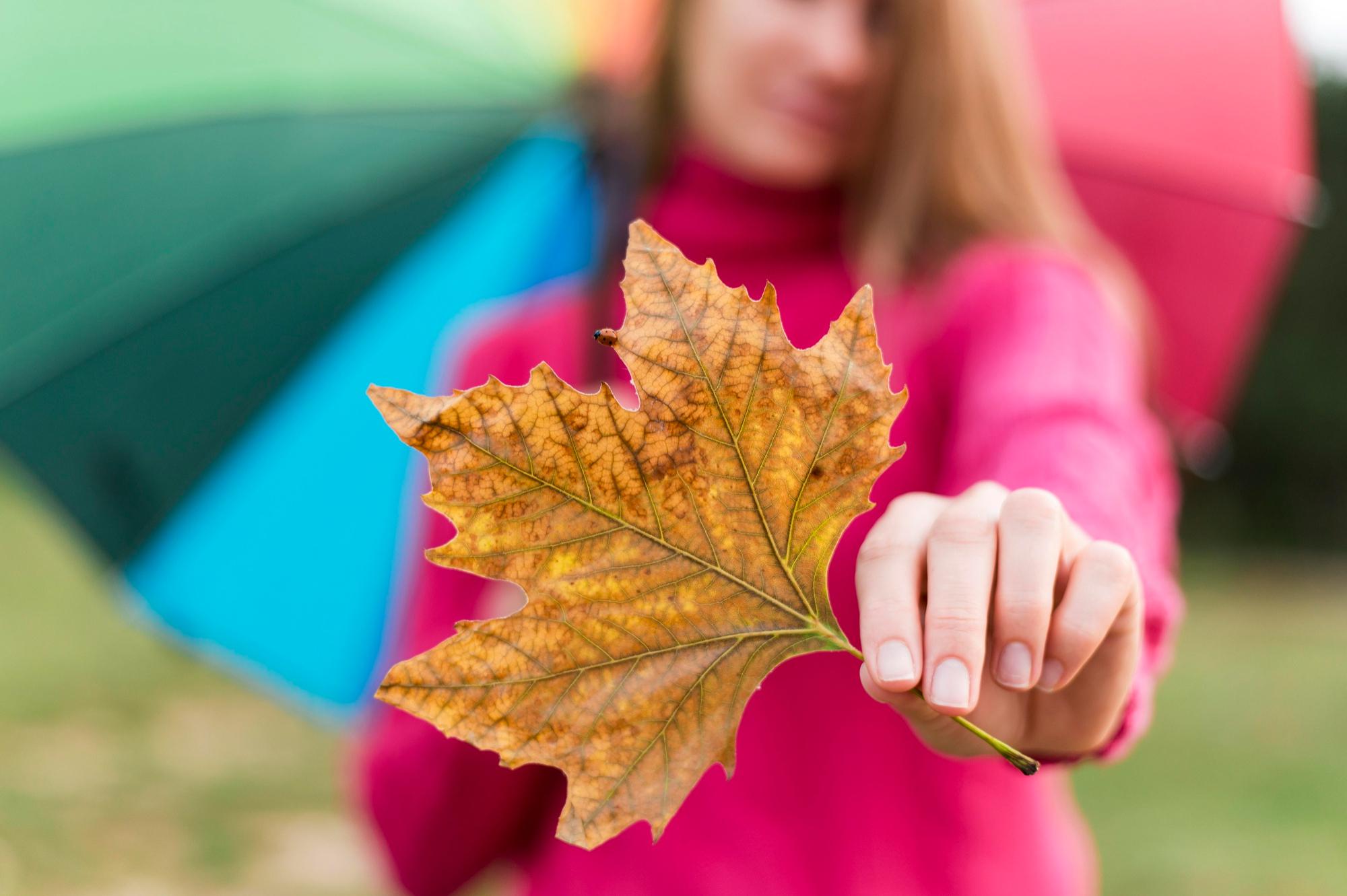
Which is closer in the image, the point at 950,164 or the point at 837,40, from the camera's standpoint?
the point at 837,40

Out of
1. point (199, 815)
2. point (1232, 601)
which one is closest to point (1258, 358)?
point (1232, 601)

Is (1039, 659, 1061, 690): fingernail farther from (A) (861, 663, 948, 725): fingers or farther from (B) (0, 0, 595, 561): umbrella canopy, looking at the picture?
(B) (0, 0, 595, 561): umbrella canopy

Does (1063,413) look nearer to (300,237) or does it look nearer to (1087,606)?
(1087,606)

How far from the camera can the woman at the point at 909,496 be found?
629 millimetres

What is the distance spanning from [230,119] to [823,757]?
1.18 meters

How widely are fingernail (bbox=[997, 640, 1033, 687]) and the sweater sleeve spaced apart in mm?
209

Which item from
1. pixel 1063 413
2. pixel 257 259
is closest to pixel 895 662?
pixel 1063 413

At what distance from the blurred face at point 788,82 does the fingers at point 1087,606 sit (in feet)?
3.24

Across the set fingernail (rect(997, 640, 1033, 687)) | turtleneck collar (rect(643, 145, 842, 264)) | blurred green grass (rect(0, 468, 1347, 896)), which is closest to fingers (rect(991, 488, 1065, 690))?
fingernail (rect(997, 640, 1033, 687))

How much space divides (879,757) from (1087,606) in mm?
642

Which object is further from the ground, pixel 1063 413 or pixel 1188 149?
pixel 1188 149

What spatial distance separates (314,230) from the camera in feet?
5.54

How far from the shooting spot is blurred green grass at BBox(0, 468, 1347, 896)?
352 centimetres

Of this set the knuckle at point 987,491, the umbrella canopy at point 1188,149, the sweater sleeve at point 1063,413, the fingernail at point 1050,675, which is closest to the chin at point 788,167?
the sweater sleeve at point 1063,413
